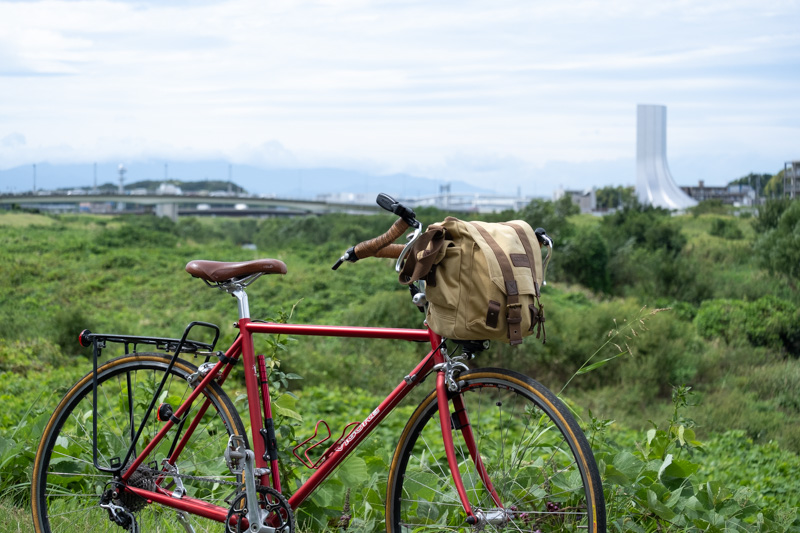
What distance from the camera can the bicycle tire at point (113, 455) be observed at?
2.24m

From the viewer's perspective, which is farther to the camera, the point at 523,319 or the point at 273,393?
the point at 273,393

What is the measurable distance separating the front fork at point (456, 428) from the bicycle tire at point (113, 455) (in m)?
0.64

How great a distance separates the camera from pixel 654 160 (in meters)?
75.2

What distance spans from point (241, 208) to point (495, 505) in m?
38.1

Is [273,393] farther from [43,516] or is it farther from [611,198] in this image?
[611,198]

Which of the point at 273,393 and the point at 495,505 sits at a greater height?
the point at 273,393

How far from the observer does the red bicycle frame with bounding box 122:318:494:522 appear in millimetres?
1835

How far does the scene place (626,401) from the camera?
32.6ft

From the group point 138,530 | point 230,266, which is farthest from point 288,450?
point 230,266

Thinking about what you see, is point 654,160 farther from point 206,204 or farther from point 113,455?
point 113,455

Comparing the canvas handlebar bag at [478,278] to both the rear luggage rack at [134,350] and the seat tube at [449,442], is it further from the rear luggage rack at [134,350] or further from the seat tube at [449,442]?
the rear luggage rack at [134,350]

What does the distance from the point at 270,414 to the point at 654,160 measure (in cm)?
7867

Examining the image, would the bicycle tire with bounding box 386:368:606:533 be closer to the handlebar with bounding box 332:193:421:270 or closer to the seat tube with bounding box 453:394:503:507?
the seat tube with bounding box 453:394:503:507

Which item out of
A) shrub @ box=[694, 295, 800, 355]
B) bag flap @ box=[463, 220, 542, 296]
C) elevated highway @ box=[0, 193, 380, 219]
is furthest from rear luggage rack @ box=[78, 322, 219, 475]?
elevated highway @ box=[0, 193, 380, 219]
